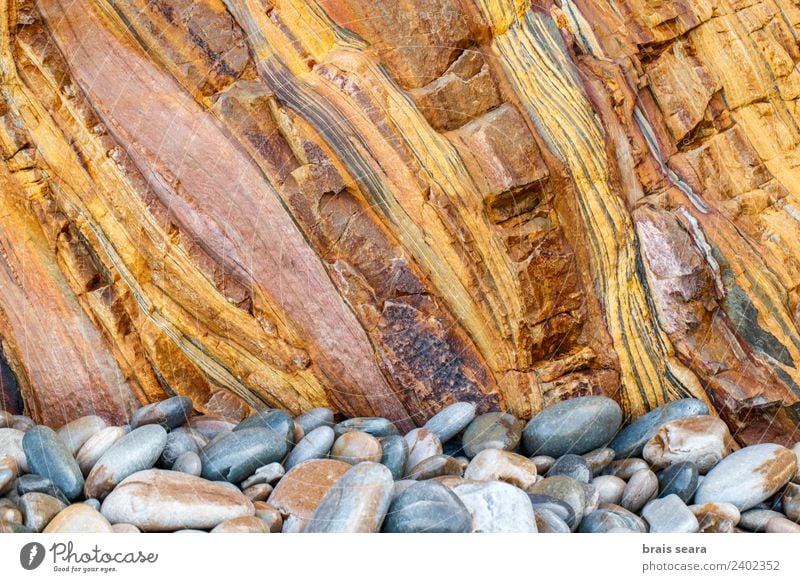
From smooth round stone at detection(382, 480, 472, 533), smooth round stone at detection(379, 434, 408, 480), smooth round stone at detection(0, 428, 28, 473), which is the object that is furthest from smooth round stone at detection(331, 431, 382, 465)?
smooth round stone at detection(0, 428, 28, 473)

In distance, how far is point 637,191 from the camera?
2635 mm

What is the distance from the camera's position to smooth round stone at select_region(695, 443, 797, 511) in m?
2.14

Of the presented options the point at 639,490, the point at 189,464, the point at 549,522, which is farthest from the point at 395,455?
the point at 639,490

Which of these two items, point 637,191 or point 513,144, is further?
point 637,191

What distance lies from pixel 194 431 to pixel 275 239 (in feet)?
2.21

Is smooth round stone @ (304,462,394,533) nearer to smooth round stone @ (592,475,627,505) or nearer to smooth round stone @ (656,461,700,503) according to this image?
smooth round stone @ (592,475,627,505)

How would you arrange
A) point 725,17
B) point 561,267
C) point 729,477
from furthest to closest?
point 725,17
point 561,267
point 729,477

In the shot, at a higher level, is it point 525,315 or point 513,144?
point 513,144

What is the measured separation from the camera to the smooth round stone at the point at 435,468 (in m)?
2.16

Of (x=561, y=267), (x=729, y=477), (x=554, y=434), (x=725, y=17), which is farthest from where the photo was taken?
(x=725, y=17)

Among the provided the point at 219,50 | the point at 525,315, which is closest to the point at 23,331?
the point at 219,50

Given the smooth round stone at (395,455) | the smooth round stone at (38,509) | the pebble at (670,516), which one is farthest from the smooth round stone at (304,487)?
the pebble at (670,516)

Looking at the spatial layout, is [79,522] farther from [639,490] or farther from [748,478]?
[748,478]

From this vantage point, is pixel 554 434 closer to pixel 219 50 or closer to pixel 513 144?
pixel 513 144
